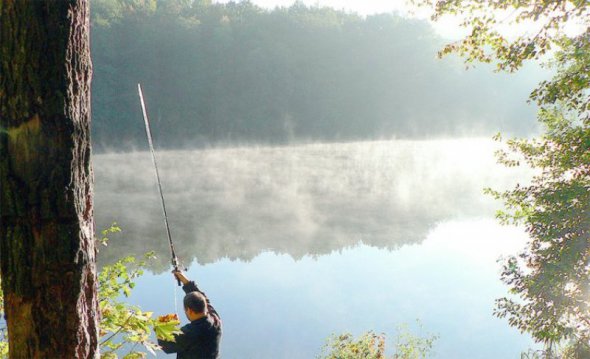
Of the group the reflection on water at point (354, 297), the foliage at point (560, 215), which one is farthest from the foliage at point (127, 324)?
the reflection on water at point (354, 297)

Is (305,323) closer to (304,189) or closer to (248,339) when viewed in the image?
(248,339)

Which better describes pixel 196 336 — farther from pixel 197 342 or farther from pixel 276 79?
pixel 276 79

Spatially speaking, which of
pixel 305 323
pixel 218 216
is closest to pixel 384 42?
pixel 218 216

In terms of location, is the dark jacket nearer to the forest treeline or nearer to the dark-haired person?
the dark-haired person

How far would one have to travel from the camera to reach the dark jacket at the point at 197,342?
3881 mm

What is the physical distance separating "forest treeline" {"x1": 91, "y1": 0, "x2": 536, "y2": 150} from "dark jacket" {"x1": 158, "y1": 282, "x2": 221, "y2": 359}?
5211 centimetres

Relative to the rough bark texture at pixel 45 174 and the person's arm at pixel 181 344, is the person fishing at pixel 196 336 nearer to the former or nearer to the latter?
the person's arm at pixel 181 344

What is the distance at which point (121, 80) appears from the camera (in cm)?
5519

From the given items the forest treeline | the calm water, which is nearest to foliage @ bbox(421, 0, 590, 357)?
the calm water

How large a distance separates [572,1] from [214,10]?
229 ft

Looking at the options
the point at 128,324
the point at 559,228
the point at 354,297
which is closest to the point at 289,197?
the point at 354,297

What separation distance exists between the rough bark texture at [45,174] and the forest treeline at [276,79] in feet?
177

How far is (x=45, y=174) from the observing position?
159 centimetres

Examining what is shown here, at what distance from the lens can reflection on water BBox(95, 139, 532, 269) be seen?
28.1 m
